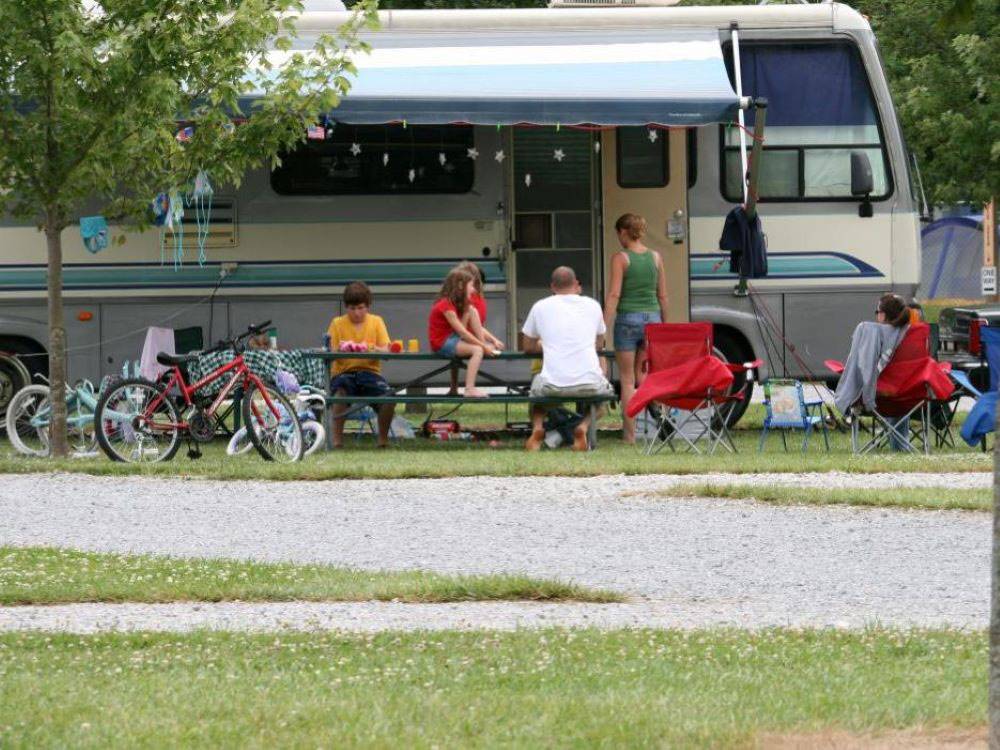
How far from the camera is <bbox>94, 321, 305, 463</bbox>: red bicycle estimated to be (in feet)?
42.3

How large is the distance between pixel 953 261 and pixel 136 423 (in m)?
31.8

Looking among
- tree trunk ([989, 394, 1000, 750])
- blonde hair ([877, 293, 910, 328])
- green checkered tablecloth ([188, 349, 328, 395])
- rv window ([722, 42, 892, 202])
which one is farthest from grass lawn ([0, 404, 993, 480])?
tree trunk ([989, 394, 1000, 750])

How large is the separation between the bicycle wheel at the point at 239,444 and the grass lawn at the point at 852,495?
3.50 metres

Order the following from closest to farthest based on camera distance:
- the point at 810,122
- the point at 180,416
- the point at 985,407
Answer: the point at 985,407 → the point at 180,416 → the point at 810,122

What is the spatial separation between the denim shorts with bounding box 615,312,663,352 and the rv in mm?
829

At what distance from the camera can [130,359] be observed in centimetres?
1517

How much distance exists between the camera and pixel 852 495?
408 inches

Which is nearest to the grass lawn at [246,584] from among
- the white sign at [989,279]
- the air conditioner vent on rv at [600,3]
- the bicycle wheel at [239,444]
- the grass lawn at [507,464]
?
the grass lawn at [507,464]

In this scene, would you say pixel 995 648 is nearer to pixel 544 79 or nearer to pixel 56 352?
pixel 56 352

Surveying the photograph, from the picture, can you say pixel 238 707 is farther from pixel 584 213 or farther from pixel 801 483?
pixel 584 213

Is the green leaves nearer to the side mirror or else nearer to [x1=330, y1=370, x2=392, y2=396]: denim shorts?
[x1=330, y1=370, x2=392, y2=396]: denim shorts

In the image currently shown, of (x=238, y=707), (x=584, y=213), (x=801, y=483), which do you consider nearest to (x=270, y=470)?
(x=801, y=483)

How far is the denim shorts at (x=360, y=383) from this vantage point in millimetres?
14109

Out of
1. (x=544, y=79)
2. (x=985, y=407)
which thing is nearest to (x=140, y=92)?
(x=544, y=79)
